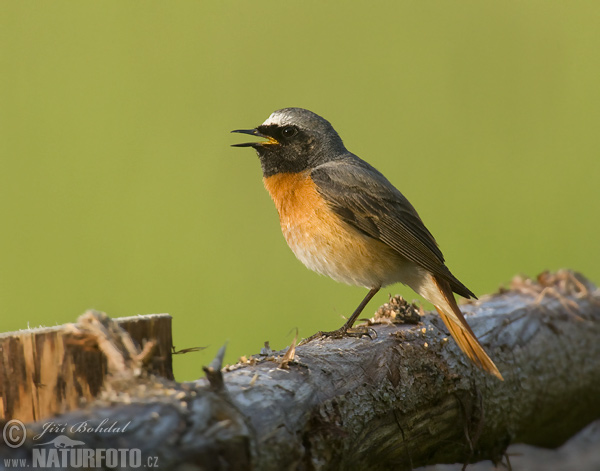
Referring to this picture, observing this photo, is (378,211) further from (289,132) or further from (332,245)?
(289,132)

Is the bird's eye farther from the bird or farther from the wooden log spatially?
the wooden log

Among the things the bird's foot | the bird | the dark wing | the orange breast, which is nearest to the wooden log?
the bird's foot

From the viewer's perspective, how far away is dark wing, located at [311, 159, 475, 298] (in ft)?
16.0

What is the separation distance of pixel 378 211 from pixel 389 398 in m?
1.89

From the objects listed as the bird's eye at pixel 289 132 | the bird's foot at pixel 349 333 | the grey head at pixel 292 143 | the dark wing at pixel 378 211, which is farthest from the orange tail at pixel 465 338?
the bird's eye at pixel 289 132

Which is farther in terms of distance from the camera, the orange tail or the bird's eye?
the bird's eye

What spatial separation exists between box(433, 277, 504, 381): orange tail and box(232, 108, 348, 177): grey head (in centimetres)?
169

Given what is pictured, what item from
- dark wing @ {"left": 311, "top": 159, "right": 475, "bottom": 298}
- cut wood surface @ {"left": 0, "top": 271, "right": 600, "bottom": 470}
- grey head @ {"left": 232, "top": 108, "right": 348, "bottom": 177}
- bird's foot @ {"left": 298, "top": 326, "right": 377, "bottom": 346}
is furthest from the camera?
grey head @ {"left": 232, "top": 108, "right": 348, "bottom": 177}

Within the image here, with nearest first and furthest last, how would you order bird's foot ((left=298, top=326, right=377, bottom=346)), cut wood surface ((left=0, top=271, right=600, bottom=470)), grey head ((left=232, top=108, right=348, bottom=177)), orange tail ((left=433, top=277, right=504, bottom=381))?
cut wood surface ((left=0, top=271, right=600, bottom=470)) < bird's foot ((left=298, top=326, right=377, bottom=346)) < orange tail ((left=433, top=277, right=504, bottom=381)) < grey head ((left=232, top=108, right=348, bottom=177))

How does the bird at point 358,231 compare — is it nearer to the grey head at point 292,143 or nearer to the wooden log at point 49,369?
the grey head at point 292,143

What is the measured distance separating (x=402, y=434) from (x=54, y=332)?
6.04 ft

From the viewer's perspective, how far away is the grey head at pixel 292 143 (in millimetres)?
5500

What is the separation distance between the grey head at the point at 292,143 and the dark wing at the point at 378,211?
250 mm

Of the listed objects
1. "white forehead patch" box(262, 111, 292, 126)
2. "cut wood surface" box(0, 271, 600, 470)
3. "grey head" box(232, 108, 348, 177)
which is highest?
"white forehead patch" box(262, 111, 292, 126)
